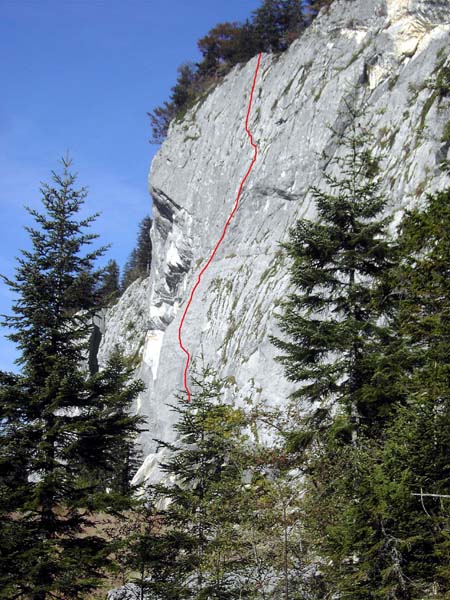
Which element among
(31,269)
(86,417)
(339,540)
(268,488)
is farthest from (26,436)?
(339,540)

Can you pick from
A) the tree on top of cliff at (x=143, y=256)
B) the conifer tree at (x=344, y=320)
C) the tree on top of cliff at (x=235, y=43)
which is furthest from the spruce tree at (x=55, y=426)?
the tree on top of cliff at (x=143, y=256)

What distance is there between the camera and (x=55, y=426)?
39.6 ft

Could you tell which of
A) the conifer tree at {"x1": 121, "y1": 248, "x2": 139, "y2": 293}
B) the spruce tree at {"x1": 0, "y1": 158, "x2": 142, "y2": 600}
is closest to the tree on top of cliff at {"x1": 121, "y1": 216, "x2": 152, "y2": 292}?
the conifer tree at {"x1": 121, "y1": 248, "x2": 139, "y2": 293}

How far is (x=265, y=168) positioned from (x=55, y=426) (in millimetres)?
27967

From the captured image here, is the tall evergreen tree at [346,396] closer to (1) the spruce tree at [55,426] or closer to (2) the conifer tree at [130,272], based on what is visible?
(1) the spruce tree at [55,426]

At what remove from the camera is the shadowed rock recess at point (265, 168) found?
85.4 feet

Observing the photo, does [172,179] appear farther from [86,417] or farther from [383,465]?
[383,465]

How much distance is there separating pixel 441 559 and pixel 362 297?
6.07 metres

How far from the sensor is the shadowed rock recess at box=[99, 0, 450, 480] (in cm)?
2602

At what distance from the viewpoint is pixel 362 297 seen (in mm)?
12703

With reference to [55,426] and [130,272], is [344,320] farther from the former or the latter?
[130,272]

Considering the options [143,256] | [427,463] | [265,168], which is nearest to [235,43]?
[265,168]

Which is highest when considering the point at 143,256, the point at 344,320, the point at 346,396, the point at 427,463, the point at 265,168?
the point at 143,256

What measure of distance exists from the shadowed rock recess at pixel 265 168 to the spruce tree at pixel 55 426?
974 cm
